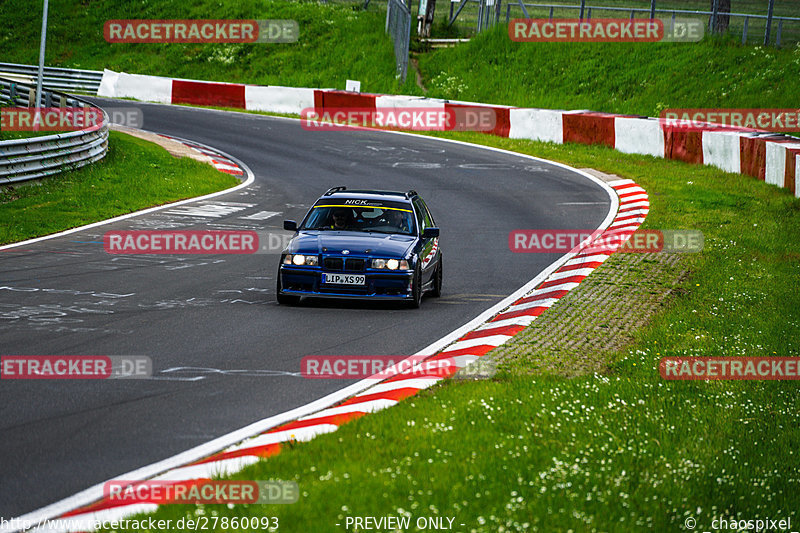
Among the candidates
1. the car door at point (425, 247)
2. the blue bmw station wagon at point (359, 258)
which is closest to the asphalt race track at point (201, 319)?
the blue bmw station wagon at point (359, 258)

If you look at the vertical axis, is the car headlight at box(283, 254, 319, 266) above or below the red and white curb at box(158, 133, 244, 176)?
below

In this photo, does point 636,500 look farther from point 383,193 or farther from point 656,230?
point 656,230

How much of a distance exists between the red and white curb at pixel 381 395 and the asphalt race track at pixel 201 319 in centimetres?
34

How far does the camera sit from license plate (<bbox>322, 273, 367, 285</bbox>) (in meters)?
12.5

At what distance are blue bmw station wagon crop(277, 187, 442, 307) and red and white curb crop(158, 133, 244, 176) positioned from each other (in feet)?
42.2

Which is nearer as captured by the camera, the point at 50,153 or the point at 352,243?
the point at 352,243

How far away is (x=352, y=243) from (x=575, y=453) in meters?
6.54

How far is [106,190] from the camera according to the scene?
21.9m

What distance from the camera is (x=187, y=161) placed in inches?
1028

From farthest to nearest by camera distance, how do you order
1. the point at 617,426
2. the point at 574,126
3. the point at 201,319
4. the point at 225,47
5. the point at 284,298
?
the point at 225,47, the point at 574,126, the point at 284,298, the point at 201,319, the point at 617,426

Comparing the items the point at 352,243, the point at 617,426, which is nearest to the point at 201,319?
the point at 352,243

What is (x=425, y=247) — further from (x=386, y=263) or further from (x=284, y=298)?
(x=284, y=298)

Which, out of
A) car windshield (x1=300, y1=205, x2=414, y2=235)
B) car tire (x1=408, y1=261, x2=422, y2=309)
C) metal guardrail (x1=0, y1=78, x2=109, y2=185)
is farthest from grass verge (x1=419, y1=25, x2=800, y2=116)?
car tire (x1=408, y1=261, x2=422, y2=309)

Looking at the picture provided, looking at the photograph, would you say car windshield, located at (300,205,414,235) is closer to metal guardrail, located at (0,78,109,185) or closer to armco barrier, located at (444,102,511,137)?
metal guardrail, located at (0,78,109,185)
